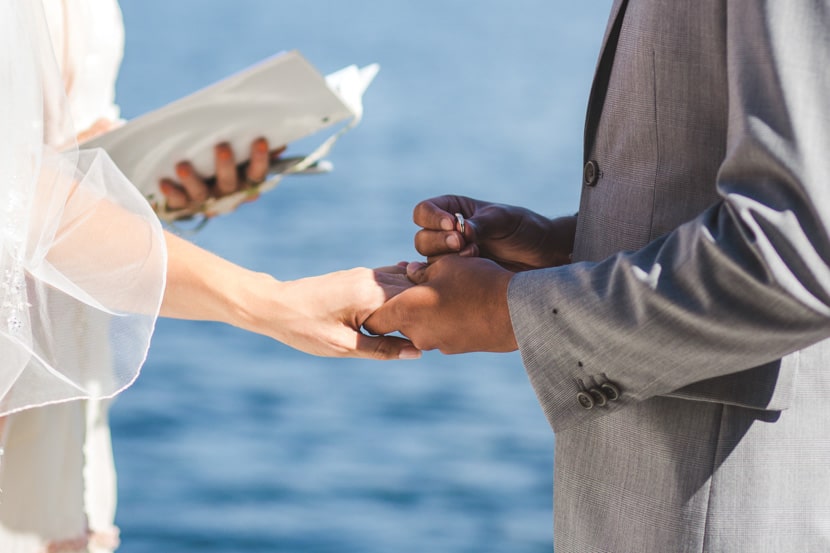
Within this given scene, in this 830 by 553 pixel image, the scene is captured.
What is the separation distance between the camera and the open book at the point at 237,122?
181 cm

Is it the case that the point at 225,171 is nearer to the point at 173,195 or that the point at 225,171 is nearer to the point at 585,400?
the point at 173,195

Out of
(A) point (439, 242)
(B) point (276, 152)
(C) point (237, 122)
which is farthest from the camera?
(B) point (276, 152)

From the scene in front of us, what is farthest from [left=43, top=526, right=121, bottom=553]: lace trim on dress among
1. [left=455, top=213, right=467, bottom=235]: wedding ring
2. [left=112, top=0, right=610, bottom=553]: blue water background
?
[left=112, top=0, right=610, bottom=553]: blue water background

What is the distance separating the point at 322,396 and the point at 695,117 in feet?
12.5

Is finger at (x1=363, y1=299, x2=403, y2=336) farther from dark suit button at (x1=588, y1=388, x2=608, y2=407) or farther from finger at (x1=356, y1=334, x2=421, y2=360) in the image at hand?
dark suit button at (x1=588, y1=388, x2=608, y2=407)

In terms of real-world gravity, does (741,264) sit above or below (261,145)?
below

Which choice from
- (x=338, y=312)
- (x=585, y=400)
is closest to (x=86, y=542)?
(x=338, y=312)

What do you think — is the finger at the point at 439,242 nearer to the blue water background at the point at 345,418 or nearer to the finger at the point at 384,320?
the finger at the point at 384,320

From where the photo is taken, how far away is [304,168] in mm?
2219

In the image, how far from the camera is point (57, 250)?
136 cm

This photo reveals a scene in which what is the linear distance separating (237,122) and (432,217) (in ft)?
2.09

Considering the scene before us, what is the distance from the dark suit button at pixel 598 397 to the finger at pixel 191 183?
3.77 feet

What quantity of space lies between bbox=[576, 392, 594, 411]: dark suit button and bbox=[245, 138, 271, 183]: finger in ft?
3.55

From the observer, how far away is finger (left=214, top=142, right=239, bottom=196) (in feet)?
6.86
